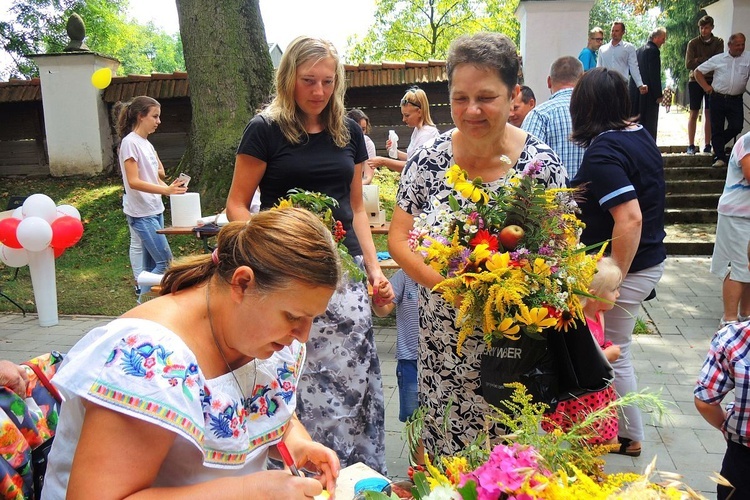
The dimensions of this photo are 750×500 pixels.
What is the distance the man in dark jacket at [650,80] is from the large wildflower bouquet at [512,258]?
8.64 metres

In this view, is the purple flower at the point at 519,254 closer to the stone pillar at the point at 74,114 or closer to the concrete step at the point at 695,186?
the concrete step at the point at 695,186

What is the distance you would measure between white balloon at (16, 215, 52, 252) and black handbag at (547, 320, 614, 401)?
516 cm

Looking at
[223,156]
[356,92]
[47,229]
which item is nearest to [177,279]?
[47,229]

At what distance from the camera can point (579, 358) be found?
2.05 meters

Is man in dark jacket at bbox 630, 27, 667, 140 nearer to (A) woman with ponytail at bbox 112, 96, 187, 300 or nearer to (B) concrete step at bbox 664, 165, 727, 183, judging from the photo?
(B) concrete step at bbox 664, 165, 727, 183

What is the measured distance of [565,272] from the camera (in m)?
1.87

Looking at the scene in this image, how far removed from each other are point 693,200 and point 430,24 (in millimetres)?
23293

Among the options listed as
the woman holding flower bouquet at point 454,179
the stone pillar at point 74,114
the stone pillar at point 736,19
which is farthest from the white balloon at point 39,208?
the stone pillar at point 736,19

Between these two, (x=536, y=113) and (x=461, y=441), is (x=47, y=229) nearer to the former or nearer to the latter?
(x=536, y=113)

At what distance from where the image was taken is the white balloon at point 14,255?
233 inches

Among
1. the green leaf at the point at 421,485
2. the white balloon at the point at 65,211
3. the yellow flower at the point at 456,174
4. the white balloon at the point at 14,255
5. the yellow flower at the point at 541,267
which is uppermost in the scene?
the yellow flower at the point at 456,174

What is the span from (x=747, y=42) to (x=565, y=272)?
1024 cm

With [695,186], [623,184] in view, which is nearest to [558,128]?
[623,184]

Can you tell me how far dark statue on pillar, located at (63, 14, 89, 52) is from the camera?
10312mm
